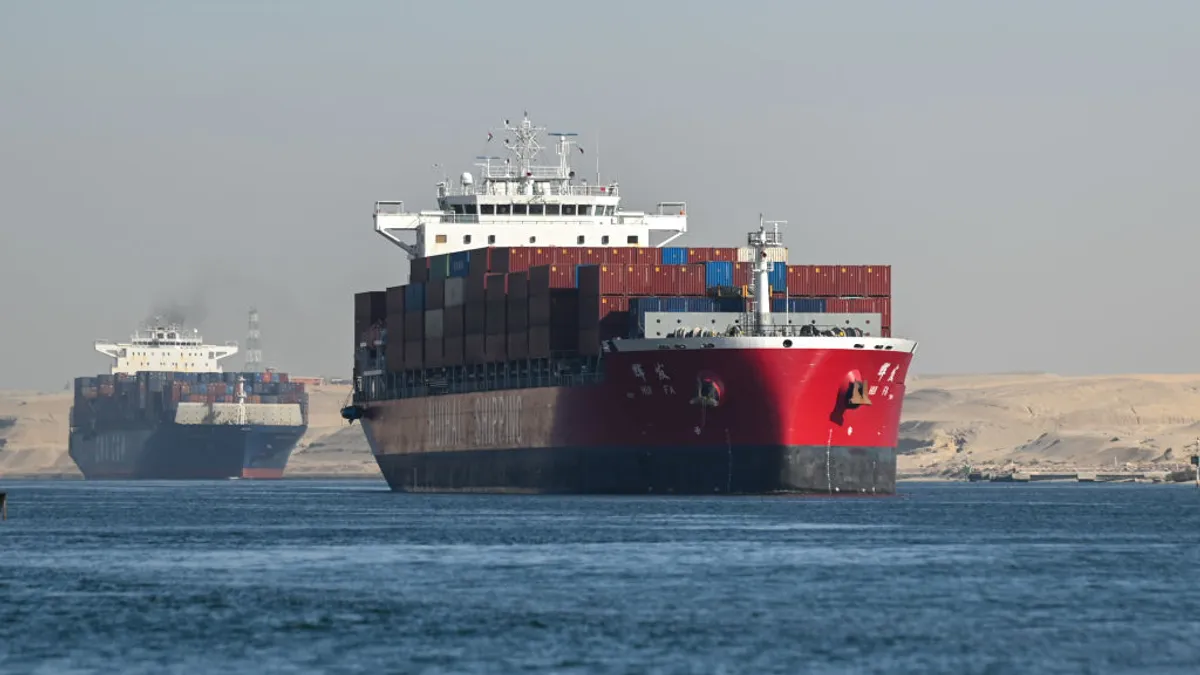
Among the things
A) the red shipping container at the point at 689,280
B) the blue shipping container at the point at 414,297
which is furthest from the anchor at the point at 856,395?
the blue shipping container at the point at 414,297

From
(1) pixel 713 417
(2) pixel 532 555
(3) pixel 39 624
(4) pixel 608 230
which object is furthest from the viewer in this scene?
(4) pixel 608 230

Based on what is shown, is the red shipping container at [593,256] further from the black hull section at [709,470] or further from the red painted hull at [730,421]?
the black hull section at [709,470]

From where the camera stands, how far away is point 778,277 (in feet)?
337

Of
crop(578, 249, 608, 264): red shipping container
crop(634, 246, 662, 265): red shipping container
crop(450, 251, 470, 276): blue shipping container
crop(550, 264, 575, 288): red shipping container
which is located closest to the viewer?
crop(550, 264, 575, 288): red shipping container

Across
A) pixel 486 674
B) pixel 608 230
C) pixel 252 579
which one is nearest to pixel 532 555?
pixel 252 579

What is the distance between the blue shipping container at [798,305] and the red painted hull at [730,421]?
4603 millimetres

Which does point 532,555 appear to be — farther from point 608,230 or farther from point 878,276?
point 608,230

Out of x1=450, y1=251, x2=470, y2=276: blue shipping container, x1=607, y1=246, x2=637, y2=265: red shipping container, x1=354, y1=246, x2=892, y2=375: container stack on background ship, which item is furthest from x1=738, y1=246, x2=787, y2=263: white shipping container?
x1=450, y1=251, x2=470, y2=276: blue shipping container

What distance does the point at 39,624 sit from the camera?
44562mm

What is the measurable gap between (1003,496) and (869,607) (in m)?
83.2

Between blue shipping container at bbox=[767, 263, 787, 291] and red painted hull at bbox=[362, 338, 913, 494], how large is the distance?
639cm

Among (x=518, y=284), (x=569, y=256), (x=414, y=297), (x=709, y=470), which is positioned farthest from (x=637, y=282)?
(x=414, y=297)

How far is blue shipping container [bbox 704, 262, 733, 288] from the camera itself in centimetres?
10219

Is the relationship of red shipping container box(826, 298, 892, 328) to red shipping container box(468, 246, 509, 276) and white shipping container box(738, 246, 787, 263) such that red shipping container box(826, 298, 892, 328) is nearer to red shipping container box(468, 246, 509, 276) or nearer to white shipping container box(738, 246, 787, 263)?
white shipping container box(738, 246, 787, 263)
